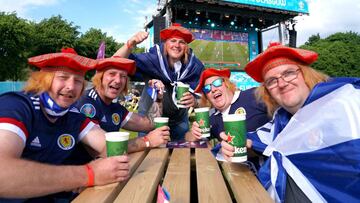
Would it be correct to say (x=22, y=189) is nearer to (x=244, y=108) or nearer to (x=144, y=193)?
(x=144, y=193)

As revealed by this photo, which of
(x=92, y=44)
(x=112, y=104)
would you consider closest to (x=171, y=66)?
(x=112, y=104)

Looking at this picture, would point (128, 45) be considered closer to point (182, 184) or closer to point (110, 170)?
point (110, 170)

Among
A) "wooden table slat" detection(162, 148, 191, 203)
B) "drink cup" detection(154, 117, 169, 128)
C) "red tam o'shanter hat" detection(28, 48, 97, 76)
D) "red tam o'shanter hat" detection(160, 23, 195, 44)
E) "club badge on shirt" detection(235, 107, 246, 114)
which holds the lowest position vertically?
"wooden table slat" detection(162, 148, 191, 203)

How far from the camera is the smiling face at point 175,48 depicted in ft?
12.5

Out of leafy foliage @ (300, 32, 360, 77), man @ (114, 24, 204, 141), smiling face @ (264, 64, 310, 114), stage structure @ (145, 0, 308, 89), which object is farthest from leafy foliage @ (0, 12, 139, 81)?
leafy foliage @ (300, 32, 360, 77)

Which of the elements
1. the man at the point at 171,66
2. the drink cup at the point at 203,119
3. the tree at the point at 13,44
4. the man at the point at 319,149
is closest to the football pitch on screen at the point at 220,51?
the man at the point at 171,66

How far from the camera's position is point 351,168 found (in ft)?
4.61

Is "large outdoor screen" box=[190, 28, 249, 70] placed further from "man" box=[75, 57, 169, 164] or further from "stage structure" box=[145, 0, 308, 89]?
"man" box=[75, 57, 169, 164]

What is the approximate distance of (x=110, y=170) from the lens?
5.53 ft

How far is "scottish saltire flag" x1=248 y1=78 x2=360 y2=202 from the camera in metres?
1.41

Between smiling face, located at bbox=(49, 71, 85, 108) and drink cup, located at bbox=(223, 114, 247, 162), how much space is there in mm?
1023

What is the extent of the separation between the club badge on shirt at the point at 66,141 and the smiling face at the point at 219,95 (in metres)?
1.49

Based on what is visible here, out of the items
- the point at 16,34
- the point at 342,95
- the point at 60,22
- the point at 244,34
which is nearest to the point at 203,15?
the point at 244,34

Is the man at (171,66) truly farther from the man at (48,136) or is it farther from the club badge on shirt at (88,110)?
the man at (48,136)
